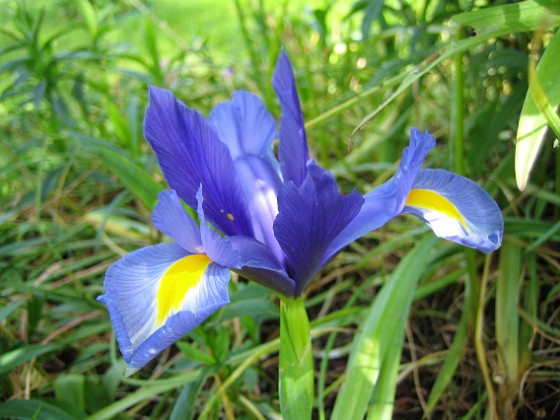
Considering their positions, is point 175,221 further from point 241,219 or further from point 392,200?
point 392,200

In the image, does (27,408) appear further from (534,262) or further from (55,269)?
(534,262)

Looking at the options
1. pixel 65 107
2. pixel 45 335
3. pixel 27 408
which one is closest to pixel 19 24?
pixel 65 107

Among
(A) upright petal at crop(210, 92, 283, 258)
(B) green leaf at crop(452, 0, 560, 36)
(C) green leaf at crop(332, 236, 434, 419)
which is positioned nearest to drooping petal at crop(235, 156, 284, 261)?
(A) upright petal at crop(210, 92, 283, 258)

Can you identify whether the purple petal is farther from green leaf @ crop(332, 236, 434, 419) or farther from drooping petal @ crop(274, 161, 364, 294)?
green leaf @ crop(332, 236, 434, 419)

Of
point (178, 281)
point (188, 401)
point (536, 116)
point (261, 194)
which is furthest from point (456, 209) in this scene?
point (188, 401)

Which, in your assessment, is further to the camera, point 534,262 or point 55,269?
point 55,269

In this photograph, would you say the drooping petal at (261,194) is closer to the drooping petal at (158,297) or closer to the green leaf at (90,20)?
the drooping petal at (158,297)
